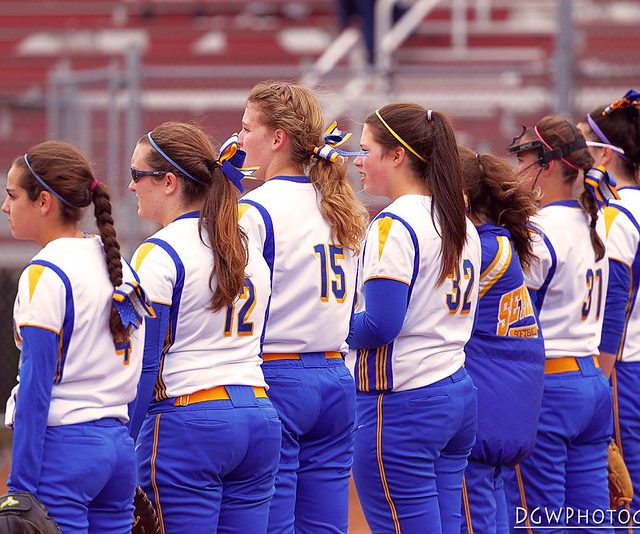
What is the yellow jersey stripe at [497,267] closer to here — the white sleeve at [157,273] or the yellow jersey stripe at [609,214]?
the yellow jersey stripe at [609,214]

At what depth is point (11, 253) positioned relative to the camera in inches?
404

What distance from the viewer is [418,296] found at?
12.5 feet

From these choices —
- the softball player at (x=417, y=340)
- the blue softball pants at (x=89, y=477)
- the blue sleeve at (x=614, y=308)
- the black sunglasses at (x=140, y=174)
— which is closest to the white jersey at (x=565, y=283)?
the blue sleeve at (x=614, y=308)

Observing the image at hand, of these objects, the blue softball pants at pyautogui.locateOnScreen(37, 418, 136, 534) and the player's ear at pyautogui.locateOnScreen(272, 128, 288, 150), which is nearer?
the blue softball pants at pyautogui.locateOnScreen(37, 418, 136, 534)

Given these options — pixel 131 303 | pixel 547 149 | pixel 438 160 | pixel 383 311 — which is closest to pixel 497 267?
pixel 438 160

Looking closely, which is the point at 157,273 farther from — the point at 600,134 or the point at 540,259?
the point at 600,134

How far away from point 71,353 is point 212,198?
70cm

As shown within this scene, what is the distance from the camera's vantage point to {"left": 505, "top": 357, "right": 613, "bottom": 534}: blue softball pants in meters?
4.37

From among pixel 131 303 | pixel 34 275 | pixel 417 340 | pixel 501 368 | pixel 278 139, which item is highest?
pixel 278 139

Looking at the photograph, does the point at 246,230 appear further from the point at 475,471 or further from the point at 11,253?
the point at 11,253

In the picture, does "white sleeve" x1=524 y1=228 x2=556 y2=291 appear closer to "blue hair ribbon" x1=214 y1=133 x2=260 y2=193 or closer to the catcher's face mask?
the catcher's face mask

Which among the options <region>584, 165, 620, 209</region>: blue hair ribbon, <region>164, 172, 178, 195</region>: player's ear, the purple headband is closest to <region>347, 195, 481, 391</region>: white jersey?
<region>164, 172, 178, 195</region>: player's ear

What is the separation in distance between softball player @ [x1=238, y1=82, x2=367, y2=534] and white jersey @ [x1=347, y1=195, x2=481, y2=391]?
0.13 meters

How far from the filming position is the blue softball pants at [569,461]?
14.3 ft
